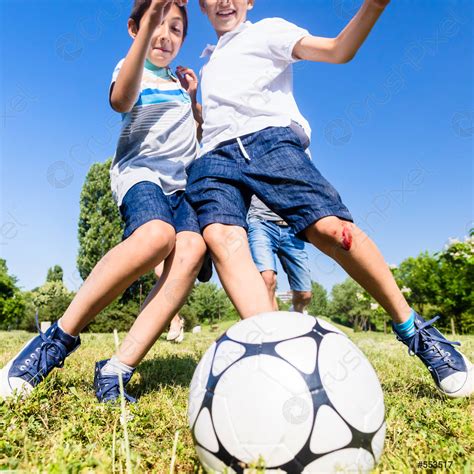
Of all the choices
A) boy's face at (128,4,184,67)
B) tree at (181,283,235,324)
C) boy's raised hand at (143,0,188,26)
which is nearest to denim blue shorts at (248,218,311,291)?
boy's face at (128,4,184,67)

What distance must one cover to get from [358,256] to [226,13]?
203 centimetres

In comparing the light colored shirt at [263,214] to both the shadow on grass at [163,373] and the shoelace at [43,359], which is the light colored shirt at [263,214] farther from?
the shoelace at [43,359]

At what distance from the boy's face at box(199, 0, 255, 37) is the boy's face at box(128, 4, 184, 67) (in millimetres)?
259

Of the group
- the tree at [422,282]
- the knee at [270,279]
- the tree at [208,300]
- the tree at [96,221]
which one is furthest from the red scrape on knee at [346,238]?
the tree at [208,300]

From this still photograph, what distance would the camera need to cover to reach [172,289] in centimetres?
308

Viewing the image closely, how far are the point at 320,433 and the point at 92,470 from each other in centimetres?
79

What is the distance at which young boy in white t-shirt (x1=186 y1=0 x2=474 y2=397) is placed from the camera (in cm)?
279

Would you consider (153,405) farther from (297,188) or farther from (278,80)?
(278,80)

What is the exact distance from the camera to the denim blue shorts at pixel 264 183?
2.84 m

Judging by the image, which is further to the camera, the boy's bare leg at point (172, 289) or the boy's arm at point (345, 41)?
the boy's bare leg at point (172, 289)

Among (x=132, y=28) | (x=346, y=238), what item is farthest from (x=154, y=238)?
(x=132, y=28)

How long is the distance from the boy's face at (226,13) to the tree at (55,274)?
5231 cm

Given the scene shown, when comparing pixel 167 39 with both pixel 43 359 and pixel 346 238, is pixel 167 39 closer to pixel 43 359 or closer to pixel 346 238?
pixel 346 238

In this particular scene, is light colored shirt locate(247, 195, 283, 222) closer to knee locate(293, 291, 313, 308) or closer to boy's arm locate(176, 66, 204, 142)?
knee locate(293, 291, 313, 308)
